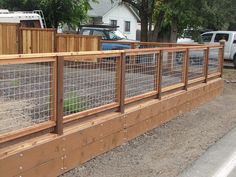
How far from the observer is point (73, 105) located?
253 inches

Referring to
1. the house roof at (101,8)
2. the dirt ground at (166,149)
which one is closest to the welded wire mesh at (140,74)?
the dirt ground at (166,149)

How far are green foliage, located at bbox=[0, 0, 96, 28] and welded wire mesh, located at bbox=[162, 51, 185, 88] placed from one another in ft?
60.3

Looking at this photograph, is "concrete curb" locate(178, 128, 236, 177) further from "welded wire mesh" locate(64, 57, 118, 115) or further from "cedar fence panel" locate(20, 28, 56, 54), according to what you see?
"cedar fence panel" locate(20, 28, 56, 54)

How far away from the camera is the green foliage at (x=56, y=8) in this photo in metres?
29.0

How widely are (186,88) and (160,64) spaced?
1.87 meters

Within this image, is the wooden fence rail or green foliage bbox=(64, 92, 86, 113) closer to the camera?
the wooden fence rail

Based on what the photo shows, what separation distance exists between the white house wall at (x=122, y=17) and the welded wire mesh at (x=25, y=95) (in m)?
43.9

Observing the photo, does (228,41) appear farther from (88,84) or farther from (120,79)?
(88,84)

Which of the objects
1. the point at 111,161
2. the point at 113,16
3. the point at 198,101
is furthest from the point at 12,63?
the point at 113,16

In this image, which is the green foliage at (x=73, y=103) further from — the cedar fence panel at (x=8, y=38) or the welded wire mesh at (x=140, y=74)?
the cedar fence panel at (x=8, y=38)

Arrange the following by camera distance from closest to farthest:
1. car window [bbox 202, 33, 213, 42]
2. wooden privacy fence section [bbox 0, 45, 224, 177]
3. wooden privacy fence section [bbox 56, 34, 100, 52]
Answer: wooden privacy fence section [bbox 0, 45, 224, 177] < wooden privacy fence section [bbox 56, 34, 100, 52] < car window [bbox 202, 33, 213, 42]

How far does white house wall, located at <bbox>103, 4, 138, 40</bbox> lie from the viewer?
50.1m

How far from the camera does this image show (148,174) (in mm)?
6109

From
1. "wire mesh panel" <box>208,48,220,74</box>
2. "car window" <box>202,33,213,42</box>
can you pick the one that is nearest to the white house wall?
"car window" <box>202,33,213,42</box>
